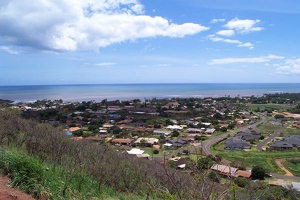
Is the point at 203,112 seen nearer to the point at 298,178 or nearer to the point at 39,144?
the point at 298,178

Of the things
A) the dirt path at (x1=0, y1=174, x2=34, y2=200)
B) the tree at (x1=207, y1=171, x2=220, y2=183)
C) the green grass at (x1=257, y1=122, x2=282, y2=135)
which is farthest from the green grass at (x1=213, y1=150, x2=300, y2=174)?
the dirt path at (x1=0, y1=174, x2=34, y2=200)

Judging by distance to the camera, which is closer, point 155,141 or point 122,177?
point 122,177

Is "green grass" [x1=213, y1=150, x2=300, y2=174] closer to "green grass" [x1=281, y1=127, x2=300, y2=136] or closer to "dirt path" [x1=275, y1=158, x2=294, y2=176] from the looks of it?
"dirt path" [x1=275, y1=158, x2=294, y2=176]

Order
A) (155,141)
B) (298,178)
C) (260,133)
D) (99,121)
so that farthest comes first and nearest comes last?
(99,121) < (260,133) < (155,141) < (298,178)

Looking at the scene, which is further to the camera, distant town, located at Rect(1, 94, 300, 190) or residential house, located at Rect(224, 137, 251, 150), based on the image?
residential house, located at Rect(224, 137, 251, 150)

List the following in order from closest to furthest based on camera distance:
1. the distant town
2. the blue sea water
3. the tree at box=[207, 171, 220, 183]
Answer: the tree at box=[207, 171, 220, 183]
the distant town
the blue sea water

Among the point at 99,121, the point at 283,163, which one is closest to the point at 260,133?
the point at 283,163

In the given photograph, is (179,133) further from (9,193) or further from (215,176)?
(9,193)

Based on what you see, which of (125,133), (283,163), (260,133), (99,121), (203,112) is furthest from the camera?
(203,112)

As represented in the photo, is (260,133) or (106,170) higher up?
(106,170)

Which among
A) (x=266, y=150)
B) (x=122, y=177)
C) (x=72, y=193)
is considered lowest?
(x=266, y=150)
